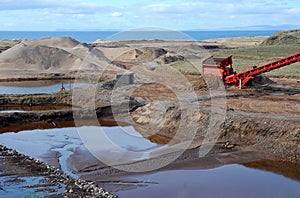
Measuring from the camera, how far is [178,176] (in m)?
14.9

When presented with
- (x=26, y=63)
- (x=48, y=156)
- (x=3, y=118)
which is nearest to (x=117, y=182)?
(x=48, y=156)

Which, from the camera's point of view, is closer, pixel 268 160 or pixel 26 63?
pixel 268 160

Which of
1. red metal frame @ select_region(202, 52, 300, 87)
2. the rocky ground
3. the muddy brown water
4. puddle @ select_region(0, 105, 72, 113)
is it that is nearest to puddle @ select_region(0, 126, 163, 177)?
the muddy brown water

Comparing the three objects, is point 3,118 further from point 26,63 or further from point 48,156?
point 26,63

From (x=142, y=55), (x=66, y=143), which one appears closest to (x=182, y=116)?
(x=66, y=143)

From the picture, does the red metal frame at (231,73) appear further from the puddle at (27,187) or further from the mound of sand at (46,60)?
the mound of sand at (46,60)

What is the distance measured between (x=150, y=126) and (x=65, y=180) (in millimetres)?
8792

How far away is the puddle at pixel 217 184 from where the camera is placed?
1323cm

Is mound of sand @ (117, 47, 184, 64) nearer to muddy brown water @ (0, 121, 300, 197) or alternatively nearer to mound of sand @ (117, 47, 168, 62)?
mound of sand @ (117, 47, 168, 62)

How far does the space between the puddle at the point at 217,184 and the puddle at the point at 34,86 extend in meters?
18.8

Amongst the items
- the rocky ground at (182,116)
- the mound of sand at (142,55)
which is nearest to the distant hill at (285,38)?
the mound of sand at (142,55)

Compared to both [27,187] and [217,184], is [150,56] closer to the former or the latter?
[217,184]

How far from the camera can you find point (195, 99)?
24.2 m

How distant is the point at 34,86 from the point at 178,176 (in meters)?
22.5
